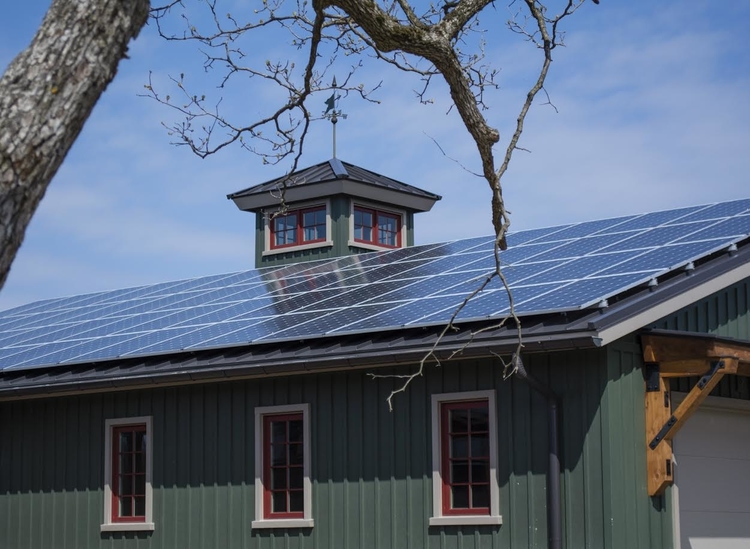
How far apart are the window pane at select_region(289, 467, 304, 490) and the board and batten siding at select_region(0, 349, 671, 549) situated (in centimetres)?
32

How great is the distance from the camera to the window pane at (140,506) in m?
17.5

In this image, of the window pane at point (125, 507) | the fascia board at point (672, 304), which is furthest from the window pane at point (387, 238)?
the fascia board at point (672, 304)

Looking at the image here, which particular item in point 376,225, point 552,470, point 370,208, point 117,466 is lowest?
point 117,466

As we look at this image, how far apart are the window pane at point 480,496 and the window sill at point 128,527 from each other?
5.08 meters

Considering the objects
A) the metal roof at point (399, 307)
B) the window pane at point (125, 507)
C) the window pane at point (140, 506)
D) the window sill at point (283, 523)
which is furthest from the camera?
the window pane at point (125, 507)

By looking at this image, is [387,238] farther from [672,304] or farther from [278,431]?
[672,304]

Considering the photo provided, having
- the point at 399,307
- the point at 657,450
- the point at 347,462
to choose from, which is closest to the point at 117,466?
the point at 347,462

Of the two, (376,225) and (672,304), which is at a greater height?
(376,225)

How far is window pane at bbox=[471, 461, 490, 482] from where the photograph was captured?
1425cm

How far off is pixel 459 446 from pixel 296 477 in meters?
2.48

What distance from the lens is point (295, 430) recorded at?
1597 cm

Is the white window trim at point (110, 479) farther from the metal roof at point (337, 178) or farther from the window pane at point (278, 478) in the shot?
the metal roof at point (337, 178)

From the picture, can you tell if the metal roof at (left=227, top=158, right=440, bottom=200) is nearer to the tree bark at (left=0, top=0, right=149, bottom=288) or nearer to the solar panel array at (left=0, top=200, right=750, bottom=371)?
the solar panel array at (left=0, top=200, right=750, bottom=371)

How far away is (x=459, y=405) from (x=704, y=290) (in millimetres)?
3159
